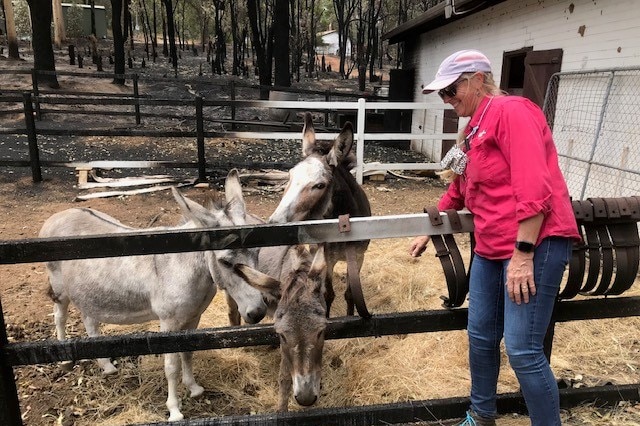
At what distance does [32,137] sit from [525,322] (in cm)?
957

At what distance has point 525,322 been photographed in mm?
2027

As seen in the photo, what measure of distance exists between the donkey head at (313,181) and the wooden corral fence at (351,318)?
1232 mm

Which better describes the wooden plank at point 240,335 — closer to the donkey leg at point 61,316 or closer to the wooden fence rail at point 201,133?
the donkey leg at point 61,316

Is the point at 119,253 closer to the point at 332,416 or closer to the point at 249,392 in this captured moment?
the point at 332,416

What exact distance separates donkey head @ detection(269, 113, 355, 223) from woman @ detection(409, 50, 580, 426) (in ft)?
→ 4.98

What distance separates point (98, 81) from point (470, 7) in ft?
61.4

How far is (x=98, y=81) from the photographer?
2225cm

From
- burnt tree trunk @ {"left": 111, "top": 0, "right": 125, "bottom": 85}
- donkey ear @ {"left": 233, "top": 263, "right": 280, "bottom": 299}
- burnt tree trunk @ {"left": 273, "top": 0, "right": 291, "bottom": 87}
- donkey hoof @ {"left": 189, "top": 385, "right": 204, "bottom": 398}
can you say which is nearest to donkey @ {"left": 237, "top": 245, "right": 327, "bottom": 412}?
donkey ear @ {"left": 233, "top": 263, "right": 280, "bottom": 299}

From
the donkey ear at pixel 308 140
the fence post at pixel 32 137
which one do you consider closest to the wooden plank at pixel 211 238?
the donkey ear at pixel 308 140

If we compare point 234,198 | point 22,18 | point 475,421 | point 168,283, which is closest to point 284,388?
point 168,283

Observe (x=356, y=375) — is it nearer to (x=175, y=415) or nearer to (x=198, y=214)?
(x=175, y=415)

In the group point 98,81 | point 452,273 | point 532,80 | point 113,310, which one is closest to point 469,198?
point 452,273

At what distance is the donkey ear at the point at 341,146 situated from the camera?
13.1 ft

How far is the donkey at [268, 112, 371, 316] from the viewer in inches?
142
